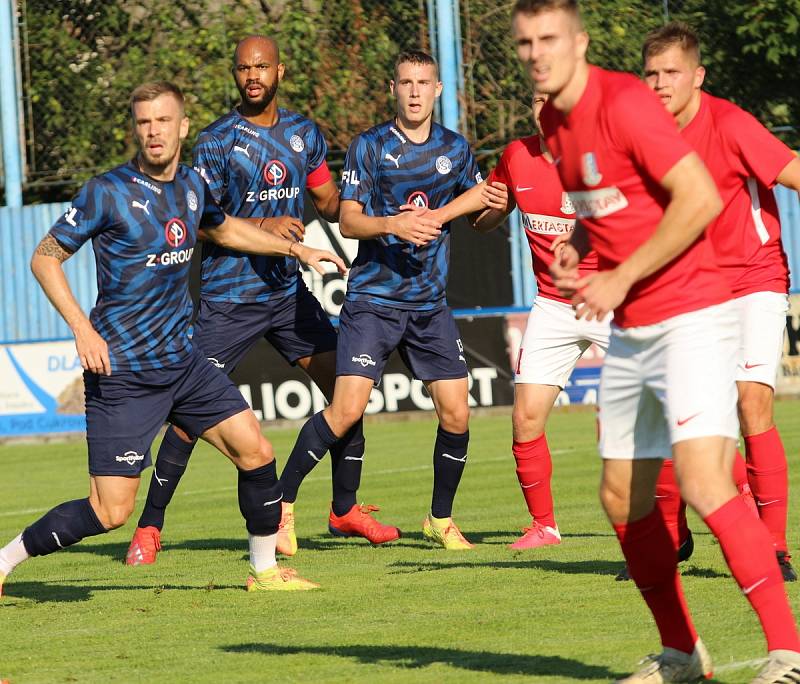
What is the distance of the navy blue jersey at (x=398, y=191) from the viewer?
8.88 meters

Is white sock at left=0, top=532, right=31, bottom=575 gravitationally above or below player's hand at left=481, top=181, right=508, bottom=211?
below

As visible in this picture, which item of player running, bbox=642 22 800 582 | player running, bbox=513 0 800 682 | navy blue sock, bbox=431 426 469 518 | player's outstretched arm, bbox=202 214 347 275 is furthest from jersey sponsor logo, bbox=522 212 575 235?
player running, bbox=513 0 800 682

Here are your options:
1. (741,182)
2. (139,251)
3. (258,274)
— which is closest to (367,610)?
(139,251)

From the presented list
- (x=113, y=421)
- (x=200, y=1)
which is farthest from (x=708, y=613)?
(x=200, y=1)

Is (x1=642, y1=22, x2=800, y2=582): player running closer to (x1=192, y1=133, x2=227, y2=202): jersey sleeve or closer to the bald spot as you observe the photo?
the bald spot

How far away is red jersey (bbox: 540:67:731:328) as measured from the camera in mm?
4613

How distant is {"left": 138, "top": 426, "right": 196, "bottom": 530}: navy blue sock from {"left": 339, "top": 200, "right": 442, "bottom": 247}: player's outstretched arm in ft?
5.16

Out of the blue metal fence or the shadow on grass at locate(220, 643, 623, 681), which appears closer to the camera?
the shadow on grass at locate(220, 643, 623, 681)

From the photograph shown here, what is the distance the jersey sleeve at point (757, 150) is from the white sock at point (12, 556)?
12.3ft

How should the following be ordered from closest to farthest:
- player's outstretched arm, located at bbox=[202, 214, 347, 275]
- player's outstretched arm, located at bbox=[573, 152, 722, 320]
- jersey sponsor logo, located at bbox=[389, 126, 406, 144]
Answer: player's outstretched arm, located at bbox=[573, 152, 722, 320], player's outstretched arm, located at bbox=[202, 214, 347, 275], jersey sponsor logo, located at bbox=[389, 126, 406, 144]

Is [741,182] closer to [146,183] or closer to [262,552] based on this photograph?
[146,183]

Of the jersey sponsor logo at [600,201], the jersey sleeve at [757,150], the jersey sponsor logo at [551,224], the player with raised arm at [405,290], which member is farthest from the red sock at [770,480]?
the jersey sponsor logo at [600,201]

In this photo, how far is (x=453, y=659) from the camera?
18.2ft

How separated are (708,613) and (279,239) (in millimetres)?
3010
